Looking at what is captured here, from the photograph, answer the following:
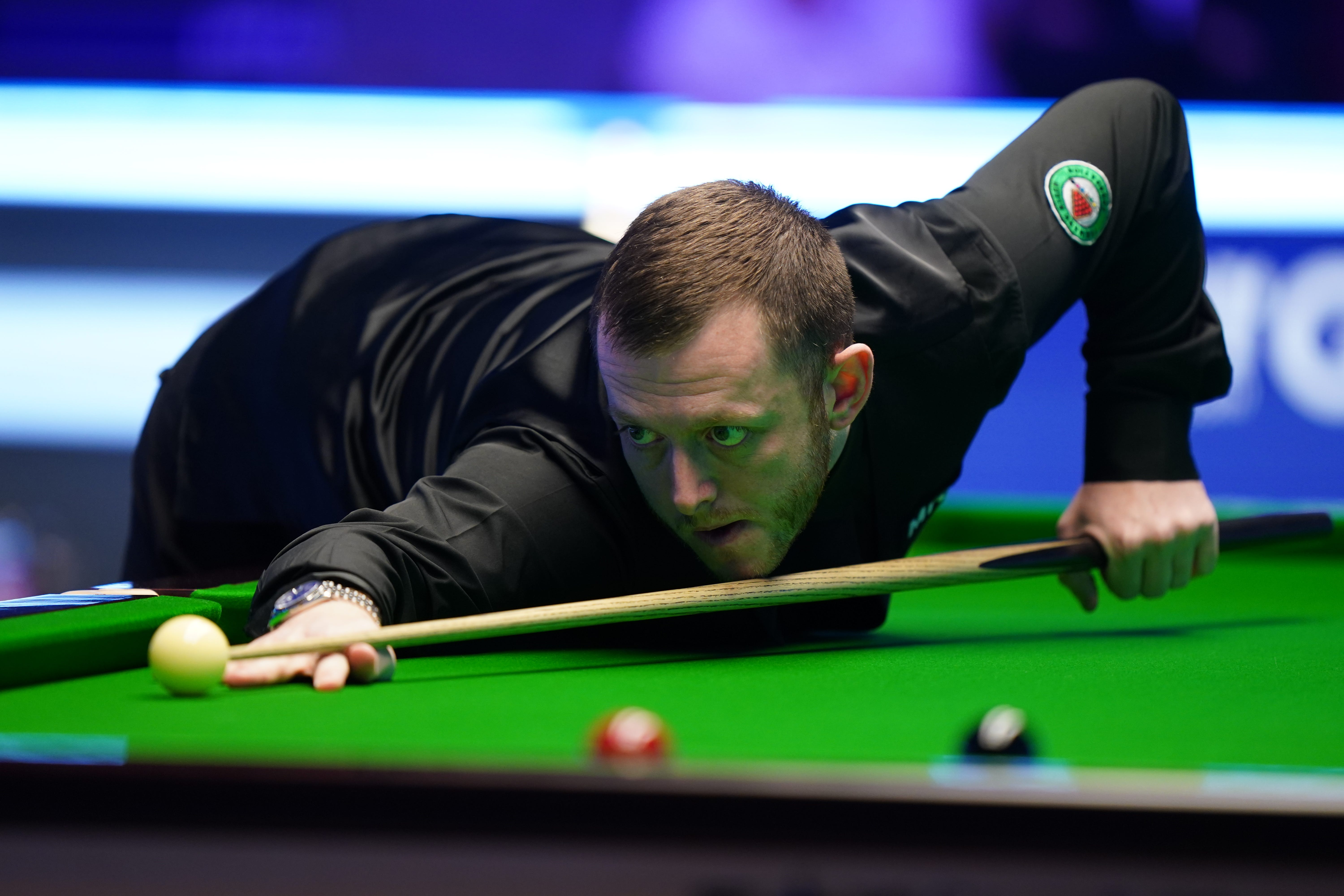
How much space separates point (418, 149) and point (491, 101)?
0.44 metres

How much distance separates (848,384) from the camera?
82.6 inches

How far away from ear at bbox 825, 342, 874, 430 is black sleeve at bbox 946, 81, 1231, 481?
0.52m

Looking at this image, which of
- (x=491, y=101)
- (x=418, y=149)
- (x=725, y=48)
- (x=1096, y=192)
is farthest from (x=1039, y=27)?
(x=1096, y=192)

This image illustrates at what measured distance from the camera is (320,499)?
2762 millimetres

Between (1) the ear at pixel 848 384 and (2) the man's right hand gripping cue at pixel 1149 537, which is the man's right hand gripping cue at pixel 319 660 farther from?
(2) the man's right hand gripping cue at pixel 1149 537

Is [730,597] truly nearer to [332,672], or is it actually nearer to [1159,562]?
[332,672]

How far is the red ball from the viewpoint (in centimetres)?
111

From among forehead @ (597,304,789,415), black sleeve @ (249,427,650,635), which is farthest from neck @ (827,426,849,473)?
black sleeve @ (249,427,650,635)

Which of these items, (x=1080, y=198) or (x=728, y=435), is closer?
(x=728, y=435)

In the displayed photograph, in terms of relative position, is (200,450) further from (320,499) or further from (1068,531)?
(1068,531)

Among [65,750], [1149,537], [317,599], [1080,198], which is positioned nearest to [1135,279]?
[1080,198]

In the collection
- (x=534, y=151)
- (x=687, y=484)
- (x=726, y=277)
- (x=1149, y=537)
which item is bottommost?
(x=1149, y=537)

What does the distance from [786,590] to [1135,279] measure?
1.18 metres

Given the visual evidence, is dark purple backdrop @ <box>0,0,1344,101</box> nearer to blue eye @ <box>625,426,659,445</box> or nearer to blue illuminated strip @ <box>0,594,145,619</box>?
blue eye @ <box>625,426,659,445</box>
